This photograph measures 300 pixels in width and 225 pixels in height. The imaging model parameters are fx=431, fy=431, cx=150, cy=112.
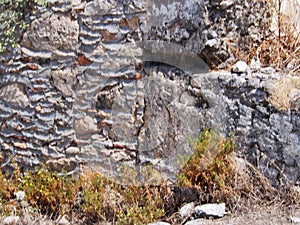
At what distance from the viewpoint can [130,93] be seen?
3824 millimetres

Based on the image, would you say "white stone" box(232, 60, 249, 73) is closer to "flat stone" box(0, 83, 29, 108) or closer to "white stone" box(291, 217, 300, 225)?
"white stone" box(291, 217, 300, 225)

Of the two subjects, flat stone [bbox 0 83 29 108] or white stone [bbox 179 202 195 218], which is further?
flat stone [bbox 0 83 29 108]

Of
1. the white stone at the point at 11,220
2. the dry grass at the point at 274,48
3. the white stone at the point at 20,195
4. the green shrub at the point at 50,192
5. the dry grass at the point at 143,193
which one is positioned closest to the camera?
the dry grass at the point at 143,193

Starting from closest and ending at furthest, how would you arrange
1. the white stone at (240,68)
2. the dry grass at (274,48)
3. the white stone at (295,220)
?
the white stone at (295,220)
the white stone at (240,68)
the dry grass at (274,48)

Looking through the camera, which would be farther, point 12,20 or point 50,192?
point 12,20

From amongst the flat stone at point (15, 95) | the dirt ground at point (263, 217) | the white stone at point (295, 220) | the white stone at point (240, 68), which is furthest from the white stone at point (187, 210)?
the flat stone at point (15, 95)

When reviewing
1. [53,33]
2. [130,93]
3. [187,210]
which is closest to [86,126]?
[130,93]

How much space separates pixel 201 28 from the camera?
3.59m

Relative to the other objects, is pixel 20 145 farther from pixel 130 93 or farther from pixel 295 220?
pixel 295 220

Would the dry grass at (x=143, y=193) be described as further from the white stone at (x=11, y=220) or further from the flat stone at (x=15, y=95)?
the flat stone at (x=15, y=95)

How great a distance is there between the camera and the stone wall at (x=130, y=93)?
3393 millimetres

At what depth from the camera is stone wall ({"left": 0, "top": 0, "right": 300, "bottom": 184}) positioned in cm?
339

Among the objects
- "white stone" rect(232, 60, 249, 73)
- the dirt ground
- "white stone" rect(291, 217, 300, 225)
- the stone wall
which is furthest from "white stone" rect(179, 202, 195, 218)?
"white stone" rect(232, 60, 249, 73)

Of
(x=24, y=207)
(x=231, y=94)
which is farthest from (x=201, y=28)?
(x=24, y=207)
